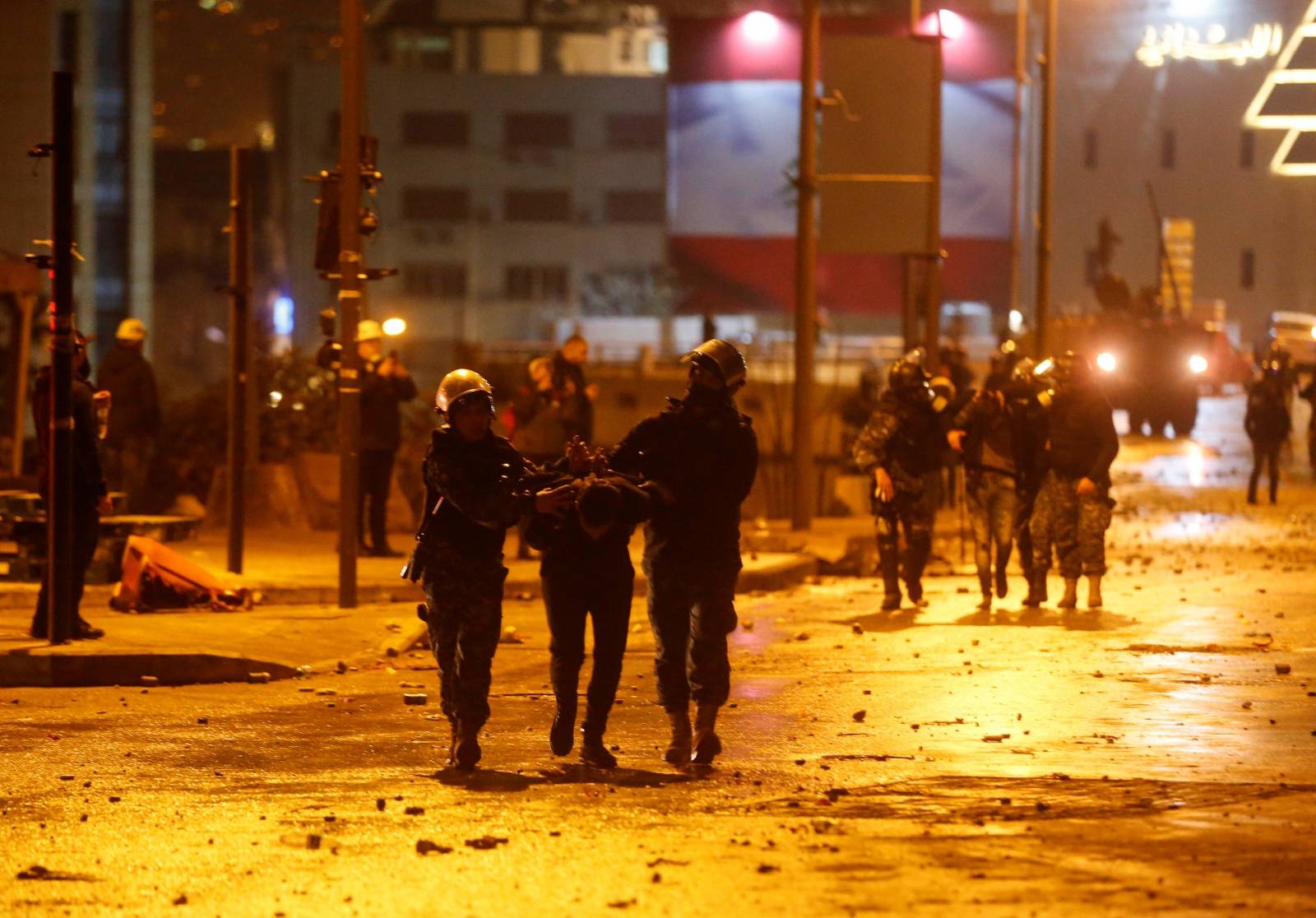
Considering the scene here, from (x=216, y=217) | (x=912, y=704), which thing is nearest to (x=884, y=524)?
(x=912, y=704)

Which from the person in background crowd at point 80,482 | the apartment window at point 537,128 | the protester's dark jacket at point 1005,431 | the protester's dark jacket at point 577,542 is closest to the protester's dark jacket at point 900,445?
the protester's dark jacket at point 1005,431

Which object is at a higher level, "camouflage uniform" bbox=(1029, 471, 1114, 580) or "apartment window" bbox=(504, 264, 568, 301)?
"apartment window" bbox=(504, 264, 568, 301)

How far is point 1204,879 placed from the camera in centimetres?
702

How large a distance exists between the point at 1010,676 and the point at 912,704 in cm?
131

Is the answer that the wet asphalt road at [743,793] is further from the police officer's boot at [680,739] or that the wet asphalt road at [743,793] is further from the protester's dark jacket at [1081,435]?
the protester's dark jacket at [1081,435]

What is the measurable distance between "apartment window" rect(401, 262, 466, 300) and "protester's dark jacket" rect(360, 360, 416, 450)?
2473 inches

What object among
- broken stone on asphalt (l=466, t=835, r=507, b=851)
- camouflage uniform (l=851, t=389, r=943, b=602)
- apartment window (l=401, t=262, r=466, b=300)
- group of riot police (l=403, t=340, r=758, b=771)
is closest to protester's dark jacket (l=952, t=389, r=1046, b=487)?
camouflage uniform (l=851, t=389, r=943, b=602)

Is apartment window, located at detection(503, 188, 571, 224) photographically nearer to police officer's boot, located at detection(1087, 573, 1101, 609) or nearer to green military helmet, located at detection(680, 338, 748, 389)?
police officer's boot, located at detection(1087, 573, 1101, 609)

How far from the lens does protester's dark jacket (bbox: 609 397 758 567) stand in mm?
9273

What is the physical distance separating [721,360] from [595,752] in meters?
1.72

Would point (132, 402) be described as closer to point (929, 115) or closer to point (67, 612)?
point (67, 612)

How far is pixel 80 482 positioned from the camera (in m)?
13.2

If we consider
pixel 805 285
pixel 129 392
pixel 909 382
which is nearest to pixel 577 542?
pixel 909 382

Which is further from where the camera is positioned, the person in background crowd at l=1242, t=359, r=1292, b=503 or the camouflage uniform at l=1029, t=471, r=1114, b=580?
the person in background crowd at l=1242, t=359, r=1292, b=503
